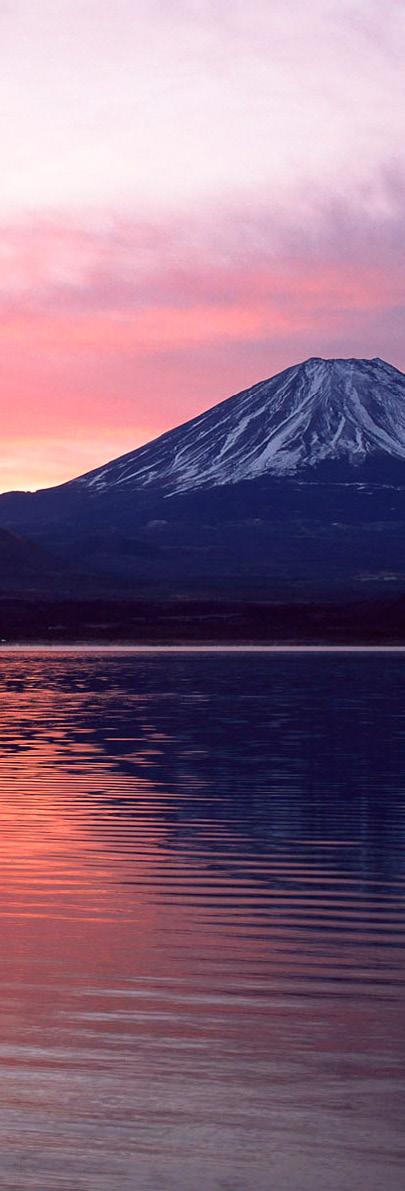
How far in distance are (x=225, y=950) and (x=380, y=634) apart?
143 meters

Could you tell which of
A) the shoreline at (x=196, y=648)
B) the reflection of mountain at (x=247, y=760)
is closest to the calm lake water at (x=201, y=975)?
the reflection of mountain at (x=247, y=760)

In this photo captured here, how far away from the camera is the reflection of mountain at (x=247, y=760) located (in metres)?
23.5

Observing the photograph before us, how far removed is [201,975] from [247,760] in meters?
23.1

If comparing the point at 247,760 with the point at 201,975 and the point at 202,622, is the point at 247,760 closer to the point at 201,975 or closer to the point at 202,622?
the point at 201,975

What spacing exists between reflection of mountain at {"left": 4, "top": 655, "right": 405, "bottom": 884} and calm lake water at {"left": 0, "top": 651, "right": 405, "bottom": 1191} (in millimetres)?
126

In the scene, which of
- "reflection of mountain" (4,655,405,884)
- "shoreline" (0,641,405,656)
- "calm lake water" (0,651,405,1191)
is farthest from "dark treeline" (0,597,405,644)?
"calm lake water" (0,651,405,1191)

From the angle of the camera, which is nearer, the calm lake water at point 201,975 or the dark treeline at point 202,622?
the calm lake water at point 201,975

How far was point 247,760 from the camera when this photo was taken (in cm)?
3728

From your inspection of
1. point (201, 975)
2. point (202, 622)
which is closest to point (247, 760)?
point (201, 975)

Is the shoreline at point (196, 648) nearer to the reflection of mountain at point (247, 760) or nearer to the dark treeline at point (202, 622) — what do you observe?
the dark treeline at point (202, 622)

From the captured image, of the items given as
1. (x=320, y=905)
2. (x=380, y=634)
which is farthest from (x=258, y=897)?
(x=380, y=634)

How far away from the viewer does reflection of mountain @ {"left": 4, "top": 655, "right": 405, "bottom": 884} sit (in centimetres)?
2350

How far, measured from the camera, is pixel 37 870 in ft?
66.7

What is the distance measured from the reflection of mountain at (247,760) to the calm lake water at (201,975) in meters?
0.13
